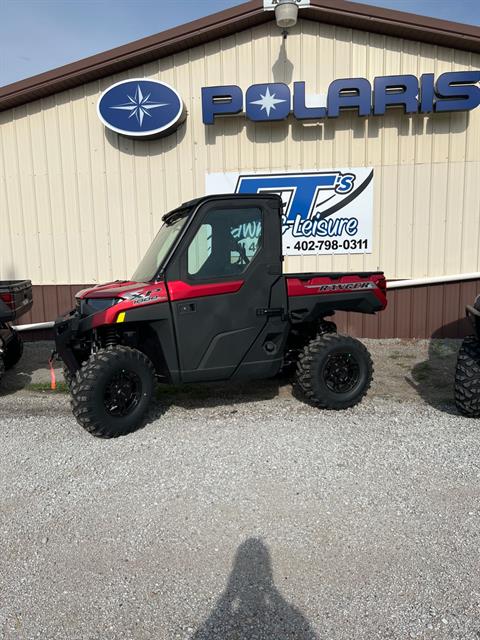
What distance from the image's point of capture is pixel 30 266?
319 inches

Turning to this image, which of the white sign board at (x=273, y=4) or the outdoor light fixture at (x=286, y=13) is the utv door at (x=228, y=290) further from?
the white sign board at (x=273, y=4)

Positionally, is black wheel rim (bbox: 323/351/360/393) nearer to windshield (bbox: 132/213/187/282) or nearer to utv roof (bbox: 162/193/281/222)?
utv roof (bbox: 162/193/281/222)

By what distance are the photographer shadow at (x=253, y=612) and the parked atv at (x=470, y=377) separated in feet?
8.95

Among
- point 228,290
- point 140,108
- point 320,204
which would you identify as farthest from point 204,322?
point 140,108

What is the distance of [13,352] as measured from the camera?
625 centimetres

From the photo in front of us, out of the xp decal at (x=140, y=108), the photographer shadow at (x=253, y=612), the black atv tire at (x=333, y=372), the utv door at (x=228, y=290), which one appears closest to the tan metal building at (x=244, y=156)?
the xp decal at (x=140, y=108)

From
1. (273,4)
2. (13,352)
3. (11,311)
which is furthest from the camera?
(273,4)

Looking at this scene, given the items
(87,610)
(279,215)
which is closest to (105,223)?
(279,215)

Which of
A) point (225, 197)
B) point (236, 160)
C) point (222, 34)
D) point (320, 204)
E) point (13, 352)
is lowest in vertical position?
point (13, 352)

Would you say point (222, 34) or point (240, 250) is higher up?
point (222, 34)

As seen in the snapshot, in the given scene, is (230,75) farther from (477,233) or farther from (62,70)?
(477,233)

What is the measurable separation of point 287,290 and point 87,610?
3.09 metres

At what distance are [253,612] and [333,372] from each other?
2772mm

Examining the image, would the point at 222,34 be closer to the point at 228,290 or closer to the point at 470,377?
the point at 228,290
